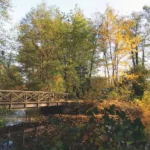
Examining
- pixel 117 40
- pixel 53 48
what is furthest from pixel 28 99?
pixel 117 40

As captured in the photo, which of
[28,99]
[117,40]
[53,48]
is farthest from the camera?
[53,48]

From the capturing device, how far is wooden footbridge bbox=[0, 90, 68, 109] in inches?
576

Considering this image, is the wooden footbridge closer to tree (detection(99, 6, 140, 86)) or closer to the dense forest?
the dense forest

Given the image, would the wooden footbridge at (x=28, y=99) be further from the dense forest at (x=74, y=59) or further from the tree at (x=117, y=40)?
the tree at (x=117, y=40)

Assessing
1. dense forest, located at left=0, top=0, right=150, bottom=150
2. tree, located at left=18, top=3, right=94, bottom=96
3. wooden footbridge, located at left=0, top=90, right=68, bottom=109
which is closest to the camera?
wooden footbridge, located at left=0, top=90, right=68, bottom=109

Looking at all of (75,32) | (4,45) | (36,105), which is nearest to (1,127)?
(36,105)

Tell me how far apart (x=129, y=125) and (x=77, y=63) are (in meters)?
20.1

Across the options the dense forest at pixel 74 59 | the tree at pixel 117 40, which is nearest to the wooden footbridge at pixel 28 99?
the dense forest at pixel 74 59

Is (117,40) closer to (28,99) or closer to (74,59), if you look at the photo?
(74,59)

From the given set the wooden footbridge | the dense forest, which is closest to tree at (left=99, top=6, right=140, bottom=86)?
the dense forest

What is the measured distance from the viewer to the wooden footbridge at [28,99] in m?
14.6

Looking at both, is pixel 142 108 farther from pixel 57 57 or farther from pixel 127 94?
pixel 57 57

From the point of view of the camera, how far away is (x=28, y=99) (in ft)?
57.3

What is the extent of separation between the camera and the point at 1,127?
1265cm
